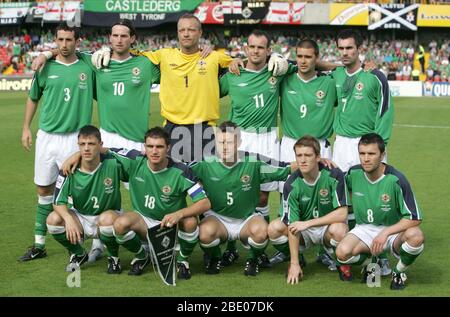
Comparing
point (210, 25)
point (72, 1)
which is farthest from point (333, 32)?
point (72, 1)

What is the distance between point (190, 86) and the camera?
682 centimetres

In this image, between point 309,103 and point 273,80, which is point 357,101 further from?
point 273,80

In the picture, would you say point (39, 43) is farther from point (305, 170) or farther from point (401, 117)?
point (305, 170)

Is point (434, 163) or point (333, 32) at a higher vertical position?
point (333, 32)

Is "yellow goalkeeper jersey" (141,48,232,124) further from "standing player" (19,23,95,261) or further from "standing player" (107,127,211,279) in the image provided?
"standing player" (107,127,211,279)

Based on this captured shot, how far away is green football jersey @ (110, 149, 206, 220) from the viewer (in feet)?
19.8

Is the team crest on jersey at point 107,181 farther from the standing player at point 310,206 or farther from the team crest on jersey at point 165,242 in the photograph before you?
the standing player at point 310,206

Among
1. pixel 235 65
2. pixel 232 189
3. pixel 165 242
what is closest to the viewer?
pixel 165 242

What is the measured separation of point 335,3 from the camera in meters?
35.4

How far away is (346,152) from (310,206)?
0.96m

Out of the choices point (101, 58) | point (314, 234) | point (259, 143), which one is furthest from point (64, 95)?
point (314, 234)

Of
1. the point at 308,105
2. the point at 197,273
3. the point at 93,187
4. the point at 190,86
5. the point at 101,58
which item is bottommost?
the point at 197,273

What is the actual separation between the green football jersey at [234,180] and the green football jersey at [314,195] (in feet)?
0.81

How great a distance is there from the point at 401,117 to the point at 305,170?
14.7 metres
